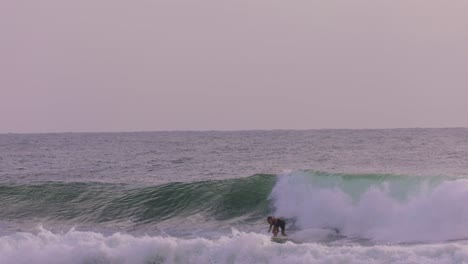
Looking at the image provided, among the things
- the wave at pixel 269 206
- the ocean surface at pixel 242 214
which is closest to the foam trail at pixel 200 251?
the ocean surface at pixel 242 214

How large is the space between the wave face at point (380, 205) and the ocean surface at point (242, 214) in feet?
0.12

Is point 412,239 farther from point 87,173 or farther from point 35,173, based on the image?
point 35,173

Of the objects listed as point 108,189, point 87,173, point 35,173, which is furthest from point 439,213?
point 35,173

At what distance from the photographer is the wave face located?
1722 centimetres

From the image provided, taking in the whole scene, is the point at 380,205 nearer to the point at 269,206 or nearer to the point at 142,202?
the point at 269,206

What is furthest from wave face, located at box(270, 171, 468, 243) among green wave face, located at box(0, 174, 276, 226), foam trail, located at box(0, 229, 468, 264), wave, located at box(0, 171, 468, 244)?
foam trail, located at box(0, 229, 468, 264)

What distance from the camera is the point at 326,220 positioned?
63.9 feet

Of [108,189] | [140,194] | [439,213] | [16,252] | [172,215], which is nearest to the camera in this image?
[16,252]

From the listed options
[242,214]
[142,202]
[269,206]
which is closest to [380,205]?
[269,206]

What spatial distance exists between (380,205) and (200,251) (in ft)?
22.9

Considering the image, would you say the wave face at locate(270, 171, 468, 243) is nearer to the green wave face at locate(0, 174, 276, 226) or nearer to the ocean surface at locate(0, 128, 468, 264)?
the ocean surface at locate(0, 128, 468, 264)

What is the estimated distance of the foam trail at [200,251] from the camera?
13.0 meters

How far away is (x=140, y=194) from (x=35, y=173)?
11871 mm

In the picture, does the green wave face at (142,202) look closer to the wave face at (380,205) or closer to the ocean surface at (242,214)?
the ocean surface at (242,214)
